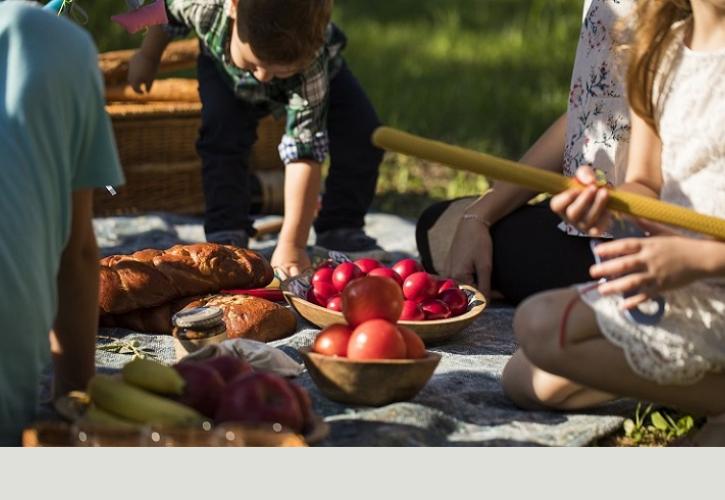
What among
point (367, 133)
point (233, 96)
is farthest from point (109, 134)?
point (367, 133)

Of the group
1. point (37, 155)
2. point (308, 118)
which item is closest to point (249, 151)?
point (308, 118)

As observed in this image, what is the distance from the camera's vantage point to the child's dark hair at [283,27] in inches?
125

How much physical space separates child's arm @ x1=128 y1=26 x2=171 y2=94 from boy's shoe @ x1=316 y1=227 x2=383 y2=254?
780mm

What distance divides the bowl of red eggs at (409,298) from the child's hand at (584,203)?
78 centimetres

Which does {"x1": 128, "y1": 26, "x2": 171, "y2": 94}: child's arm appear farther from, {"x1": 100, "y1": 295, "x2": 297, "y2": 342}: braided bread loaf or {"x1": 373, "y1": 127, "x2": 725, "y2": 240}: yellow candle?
{"x1": 373, "y1": 127, "x2": 725, "y2": 240}: yellow candle

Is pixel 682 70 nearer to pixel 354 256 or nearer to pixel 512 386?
pixel 512 386

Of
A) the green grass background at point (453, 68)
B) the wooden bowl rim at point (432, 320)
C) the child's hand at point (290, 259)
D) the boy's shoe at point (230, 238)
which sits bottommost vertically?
the green grass background at point (453, 68)

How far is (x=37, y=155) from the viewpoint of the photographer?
189 centimetres

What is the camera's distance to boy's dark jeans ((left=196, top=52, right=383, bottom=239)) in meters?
3.81

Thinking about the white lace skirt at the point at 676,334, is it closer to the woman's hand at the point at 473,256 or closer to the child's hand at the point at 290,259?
the woman's hand at the point at 473,256

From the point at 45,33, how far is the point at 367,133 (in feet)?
7.23

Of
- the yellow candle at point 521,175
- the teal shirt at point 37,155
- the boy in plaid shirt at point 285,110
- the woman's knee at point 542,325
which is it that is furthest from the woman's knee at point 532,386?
the boy in plaid shirt at point 285,110

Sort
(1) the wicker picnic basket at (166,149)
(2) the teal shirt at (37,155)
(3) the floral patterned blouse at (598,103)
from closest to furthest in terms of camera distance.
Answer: (2) the teal shirt at (37,155) → (3) the floral patterned blouse at (598,103) → (1) the wicker picnic basket at (166,149)

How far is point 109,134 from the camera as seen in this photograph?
1.99 m
